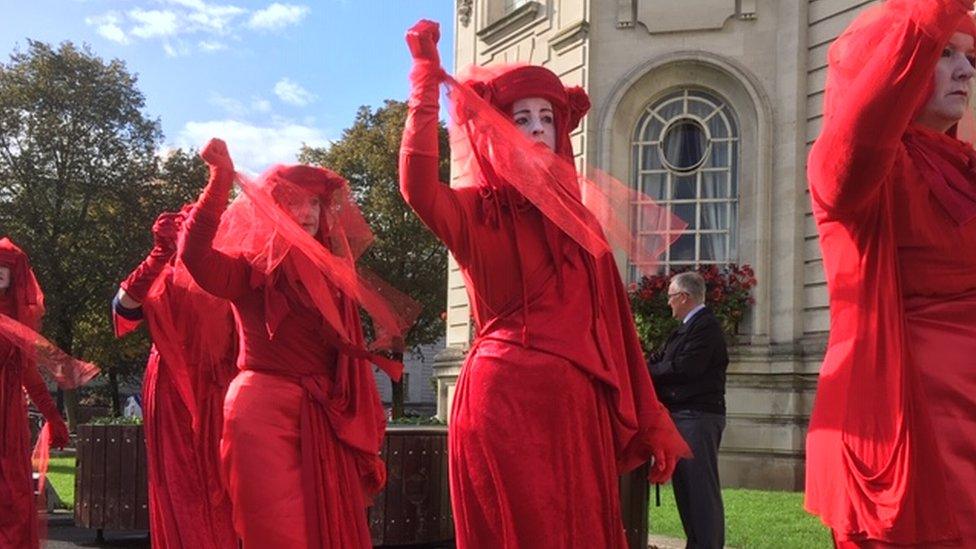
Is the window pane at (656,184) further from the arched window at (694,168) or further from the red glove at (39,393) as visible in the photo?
the red glove at (39,393)

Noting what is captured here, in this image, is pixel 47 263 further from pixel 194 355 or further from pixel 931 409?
pixel 931 409

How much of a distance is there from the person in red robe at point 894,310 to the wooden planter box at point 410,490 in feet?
18.9

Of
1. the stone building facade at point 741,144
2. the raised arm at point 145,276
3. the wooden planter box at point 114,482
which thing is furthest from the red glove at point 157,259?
the stone building facade at point 741,144

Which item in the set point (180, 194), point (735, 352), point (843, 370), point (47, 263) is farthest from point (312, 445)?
point (180, 194)

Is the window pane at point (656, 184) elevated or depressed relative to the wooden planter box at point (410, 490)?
elevated

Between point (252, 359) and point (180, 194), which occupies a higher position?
point (180, 194)

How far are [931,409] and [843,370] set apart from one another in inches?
8.6

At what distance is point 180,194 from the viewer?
32.7 meters

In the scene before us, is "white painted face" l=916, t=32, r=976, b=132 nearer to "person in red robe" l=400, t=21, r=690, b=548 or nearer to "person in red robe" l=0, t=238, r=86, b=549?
"person in red robe" l=400, t=21, r=690, b=548

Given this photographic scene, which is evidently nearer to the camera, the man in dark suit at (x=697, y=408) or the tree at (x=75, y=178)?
the man in dark suit at (x=697, y=408)

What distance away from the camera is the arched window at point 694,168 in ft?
44.8

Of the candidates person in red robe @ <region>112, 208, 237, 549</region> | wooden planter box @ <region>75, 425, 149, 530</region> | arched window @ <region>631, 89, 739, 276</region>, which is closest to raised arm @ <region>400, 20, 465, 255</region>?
person in red robe @ <region>112, 208, 237, 549</region>

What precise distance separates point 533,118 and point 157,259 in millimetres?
3583

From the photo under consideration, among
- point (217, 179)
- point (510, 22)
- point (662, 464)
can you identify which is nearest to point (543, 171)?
point (662, 464)
